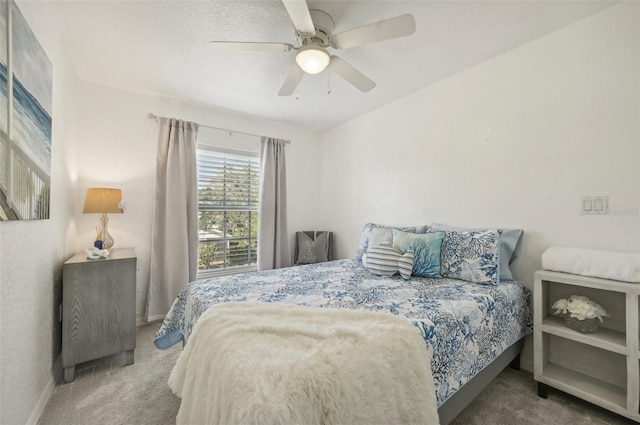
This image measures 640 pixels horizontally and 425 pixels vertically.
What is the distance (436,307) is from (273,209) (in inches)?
105

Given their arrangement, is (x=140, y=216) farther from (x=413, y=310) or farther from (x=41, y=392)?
(x=413, y=310)

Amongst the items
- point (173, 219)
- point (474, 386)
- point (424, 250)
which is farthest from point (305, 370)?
point (173, 219)

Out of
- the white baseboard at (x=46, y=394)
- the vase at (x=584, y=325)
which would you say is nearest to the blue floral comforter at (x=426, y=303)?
the vase at (x=584, y=325)

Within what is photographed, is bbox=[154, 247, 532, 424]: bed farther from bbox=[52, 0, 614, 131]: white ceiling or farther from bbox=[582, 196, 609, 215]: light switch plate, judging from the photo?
bbox=[52, 0, 614, 131]: white ceiling

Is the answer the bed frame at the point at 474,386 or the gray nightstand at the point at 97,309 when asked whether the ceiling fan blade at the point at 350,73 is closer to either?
the bed frame at the point at 474,386

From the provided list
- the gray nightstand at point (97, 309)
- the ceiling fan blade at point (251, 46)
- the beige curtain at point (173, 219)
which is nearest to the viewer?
the ceiling fan blade at point (251, 46)

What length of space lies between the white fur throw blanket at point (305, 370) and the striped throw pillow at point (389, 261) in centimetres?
94

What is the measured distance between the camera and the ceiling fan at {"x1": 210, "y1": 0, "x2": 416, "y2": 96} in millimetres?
1422

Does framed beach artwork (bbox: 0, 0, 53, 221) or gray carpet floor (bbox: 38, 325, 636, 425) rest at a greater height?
framed beach artwork (bbox: 0, 0, 53, 221)

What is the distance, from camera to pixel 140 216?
2881 millimetres

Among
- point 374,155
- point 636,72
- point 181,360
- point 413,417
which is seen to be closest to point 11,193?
point 181,360

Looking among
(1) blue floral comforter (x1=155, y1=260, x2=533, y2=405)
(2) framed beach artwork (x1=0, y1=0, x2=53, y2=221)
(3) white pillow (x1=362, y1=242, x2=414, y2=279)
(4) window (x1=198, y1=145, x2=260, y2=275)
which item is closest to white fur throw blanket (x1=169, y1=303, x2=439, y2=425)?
(1) blue floral comforter (x1=155, y1=260, x2=533, y2=405)

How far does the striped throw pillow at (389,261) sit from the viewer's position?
82.4 inches

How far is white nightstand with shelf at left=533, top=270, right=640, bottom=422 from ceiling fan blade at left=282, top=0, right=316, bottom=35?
218 centimetres
